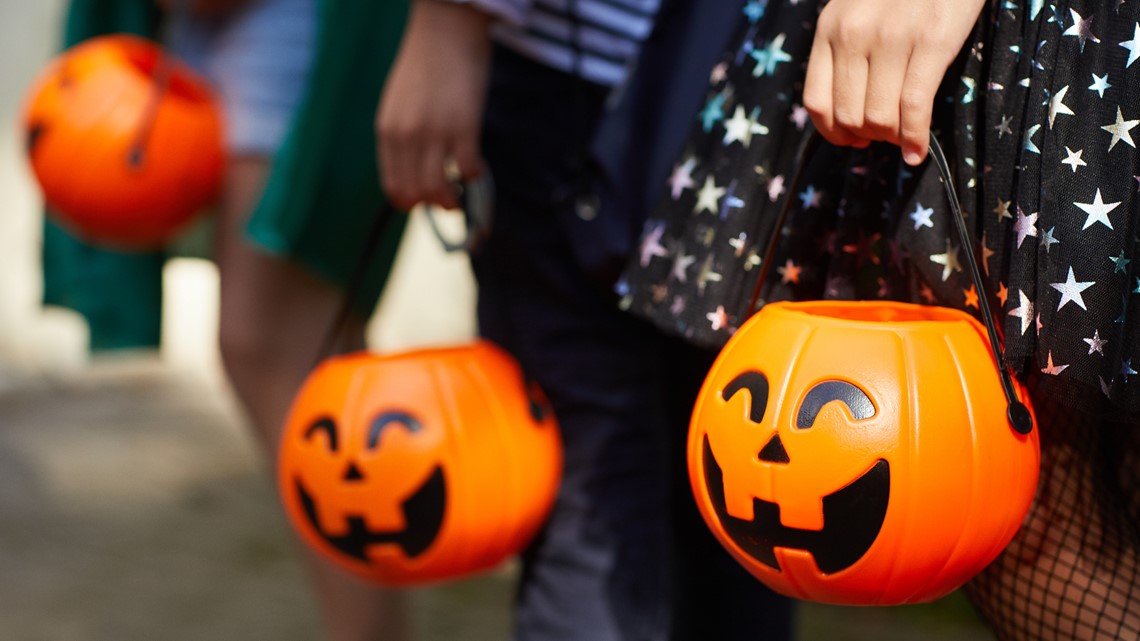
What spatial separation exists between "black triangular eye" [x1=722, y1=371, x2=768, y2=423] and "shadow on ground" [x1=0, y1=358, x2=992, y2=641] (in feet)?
5.48

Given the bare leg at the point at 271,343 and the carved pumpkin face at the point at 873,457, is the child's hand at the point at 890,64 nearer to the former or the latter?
the carved pumpkin face at the point at 873,457

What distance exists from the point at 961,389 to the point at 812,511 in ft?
0.48

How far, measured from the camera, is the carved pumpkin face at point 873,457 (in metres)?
0.94

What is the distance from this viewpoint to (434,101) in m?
1.34

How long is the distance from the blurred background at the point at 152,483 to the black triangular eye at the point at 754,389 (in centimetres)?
167

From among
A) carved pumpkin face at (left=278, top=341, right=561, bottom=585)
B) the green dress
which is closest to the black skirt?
carved pumpkin face at (left=278, top=341, right=561, bottom=585)

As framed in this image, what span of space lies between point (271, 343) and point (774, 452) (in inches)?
45.5

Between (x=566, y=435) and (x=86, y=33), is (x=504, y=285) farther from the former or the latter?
(x=86, y=33)

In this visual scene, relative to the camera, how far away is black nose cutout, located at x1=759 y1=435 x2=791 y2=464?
0.96 m

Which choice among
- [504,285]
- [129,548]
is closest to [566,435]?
[504,285]

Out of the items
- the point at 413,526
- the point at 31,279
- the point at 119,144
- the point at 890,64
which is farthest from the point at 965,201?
the point at 31,279

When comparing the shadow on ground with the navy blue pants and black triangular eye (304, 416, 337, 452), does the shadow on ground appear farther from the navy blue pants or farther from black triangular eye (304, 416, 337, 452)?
black triangular eye (304, 416, 337, 452)

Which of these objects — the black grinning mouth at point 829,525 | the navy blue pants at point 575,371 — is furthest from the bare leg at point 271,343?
the black grinning mouth at point 829,525

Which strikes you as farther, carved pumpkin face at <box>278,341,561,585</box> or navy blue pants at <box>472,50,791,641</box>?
navy blue pants at <box>472,50,791,641</box>
